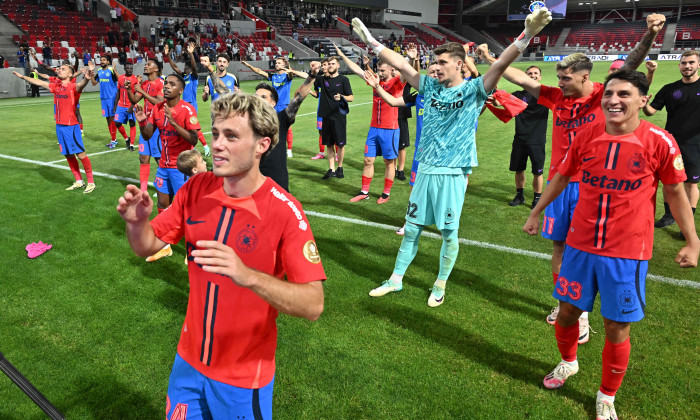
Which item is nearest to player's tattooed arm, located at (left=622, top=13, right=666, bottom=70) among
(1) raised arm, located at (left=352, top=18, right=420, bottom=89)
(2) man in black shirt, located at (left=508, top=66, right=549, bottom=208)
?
(1) raised arm, located at (left=352, top=18, right=420, bottom=89)

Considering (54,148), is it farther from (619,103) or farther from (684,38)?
(684,38)

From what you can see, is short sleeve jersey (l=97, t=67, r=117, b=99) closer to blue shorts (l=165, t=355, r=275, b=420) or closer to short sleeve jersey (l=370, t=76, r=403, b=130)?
short sleeve jersey (l=370, t=76, r=403, b=130)

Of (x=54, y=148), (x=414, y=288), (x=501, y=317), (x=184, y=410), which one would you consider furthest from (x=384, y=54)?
(x=54, y=148)

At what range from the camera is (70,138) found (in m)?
8.75

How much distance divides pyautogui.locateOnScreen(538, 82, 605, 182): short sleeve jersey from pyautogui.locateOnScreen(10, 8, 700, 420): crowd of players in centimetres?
1

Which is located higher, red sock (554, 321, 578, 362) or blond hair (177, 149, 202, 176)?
blond hair (177, 149, 202, 176)

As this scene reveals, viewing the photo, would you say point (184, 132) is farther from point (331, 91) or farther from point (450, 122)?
point (331, 91)

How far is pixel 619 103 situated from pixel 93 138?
15385mm

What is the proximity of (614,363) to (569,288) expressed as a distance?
2.01 ft

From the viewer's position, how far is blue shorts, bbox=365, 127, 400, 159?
8664mm

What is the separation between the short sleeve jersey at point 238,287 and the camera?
2.06 meters

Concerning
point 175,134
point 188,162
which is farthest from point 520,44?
point 175,134

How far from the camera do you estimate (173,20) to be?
37.4m

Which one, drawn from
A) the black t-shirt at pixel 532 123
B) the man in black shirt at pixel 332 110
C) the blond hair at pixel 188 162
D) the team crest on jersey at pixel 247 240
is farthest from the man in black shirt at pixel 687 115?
the team crest on jersey at pixel 247 240
